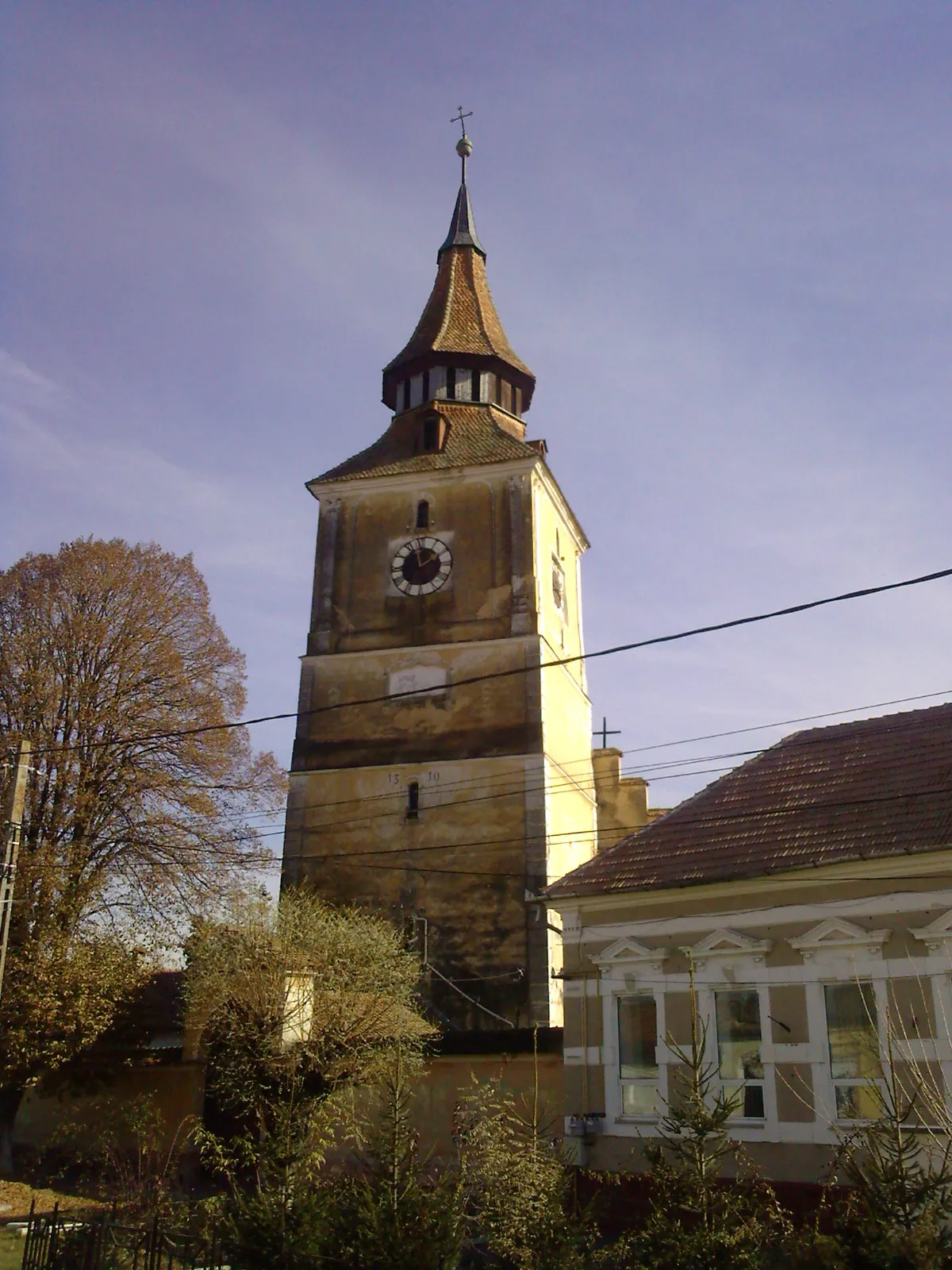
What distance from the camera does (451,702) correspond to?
30.4 metres

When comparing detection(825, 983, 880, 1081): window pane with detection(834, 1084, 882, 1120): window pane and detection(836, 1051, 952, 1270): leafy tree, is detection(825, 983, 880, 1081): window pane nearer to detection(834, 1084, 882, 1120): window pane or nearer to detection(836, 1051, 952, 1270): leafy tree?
detection(834, 1084, 882, 1120): window pane

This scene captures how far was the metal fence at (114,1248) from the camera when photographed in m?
12.1

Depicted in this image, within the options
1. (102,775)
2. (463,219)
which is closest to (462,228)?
(463,219)

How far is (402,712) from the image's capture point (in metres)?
30.6

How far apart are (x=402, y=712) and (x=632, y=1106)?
15.0 meters

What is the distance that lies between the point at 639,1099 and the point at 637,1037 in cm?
83

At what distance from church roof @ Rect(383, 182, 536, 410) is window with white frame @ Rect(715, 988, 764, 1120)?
24.5 m

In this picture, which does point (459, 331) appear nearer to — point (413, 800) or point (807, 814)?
point (413, 800)

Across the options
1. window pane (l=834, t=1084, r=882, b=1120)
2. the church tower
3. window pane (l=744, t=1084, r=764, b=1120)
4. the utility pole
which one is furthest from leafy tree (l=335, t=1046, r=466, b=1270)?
the church tower

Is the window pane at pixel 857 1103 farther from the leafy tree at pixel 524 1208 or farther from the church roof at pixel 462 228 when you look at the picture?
the church roof at pixel 462 228

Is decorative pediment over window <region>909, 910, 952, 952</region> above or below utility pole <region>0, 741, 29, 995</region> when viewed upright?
below

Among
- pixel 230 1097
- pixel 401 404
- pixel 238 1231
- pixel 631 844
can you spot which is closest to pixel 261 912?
pixel 230 1097

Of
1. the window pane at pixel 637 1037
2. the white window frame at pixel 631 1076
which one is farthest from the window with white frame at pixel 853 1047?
the window pane at pixel 637 1037

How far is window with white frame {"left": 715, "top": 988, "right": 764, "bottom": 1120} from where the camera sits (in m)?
16.0
